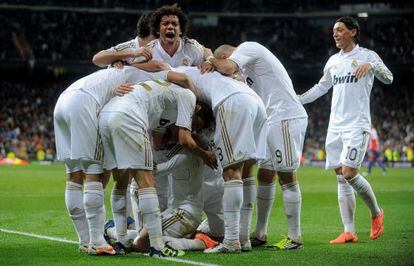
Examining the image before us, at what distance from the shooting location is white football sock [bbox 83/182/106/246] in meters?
7.33

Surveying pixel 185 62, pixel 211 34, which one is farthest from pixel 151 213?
pixel 211 34

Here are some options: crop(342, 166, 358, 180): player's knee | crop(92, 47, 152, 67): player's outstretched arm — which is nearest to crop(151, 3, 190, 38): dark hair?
crop(92, 47, 152, 67): player's outstretched arm

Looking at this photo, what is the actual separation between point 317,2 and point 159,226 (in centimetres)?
4596

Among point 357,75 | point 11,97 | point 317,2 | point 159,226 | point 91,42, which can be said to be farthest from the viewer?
point 317,2

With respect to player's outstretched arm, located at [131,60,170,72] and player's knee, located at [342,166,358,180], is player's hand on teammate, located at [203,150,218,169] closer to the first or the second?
player's outstretched arm, located at [131,60,170,72]

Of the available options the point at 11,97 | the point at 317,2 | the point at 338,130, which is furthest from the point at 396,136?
the point at 338,130

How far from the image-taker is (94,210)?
7348 mm

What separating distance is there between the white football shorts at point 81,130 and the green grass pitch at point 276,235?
0.93 meters

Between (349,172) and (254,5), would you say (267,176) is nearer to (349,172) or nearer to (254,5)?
A: (349,172)

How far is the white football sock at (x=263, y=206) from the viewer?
8.59 m

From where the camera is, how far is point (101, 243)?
738cm

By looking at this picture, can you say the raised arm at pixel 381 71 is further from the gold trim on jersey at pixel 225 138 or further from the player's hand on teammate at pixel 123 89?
the player's hand on teammate at pixel 123 89

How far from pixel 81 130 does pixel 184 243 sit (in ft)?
5.32

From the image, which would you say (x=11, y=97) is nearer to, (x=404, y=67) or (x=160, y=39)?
(x=404, y=67)
